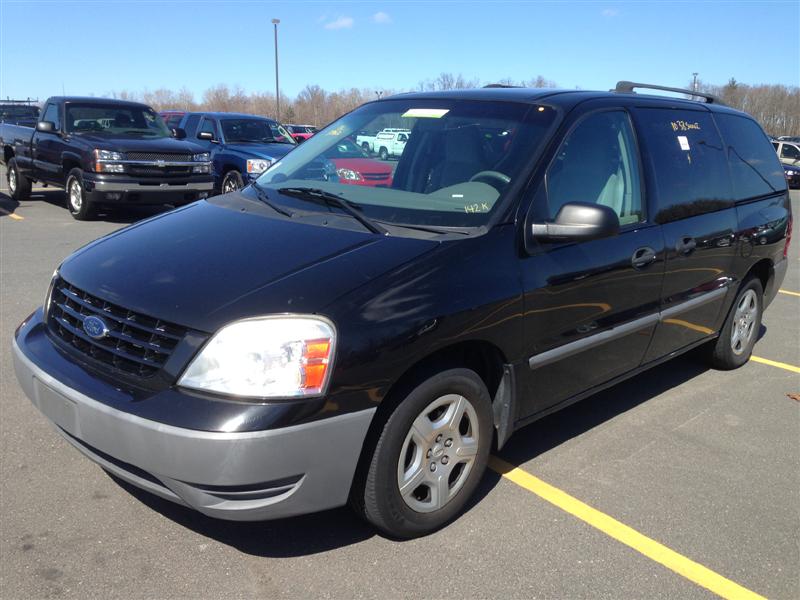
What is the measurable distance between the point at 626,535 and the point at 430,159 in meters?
2.10

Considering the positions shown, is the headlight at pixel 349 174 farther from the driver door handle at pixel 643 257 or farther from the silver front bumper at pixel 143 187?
the silver front bumper at pixel 143 187

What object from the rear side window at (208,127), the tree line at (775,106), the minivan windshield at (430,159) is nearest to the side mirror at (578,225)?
the minivan windshield at (430,159)

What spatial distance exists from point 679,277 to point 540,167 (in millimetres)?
1409

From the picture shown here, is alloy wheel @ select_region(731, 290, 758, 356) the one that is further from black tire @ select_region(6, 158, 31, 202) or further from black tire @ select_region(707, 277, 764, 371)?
black tire @ select_region(6, 158, 31, 202)

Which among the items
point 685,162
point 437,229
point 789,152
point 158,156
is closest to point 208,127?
point 158,156

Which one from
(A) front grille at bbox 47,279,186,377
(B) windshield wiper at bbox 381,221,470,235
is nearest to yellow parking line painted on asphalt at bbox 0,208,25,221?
(A) front grille at bbox 47,279,186,377

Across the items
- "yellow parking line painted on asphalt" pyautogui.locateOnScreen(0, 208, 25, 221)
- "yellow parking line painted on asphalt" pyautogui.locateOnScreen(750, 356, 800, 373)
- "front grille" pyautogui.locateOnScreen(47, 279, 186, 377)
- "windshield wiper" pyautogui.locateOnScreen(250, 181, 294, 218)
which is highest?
"windshield wiper" pyautogui.locateOnScreen(250, 181, 294, 218)

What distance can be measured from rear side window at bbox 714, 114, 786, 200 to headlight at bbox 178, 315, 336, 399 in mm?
3651

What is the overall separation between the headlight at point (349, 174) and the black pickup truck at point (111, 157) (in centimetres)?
827

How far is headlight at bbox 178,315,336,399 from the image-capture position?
2516mm

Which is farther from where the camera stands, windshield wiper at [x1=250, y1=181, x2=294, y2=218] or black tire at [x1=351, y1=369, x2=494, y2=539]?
windshield wiper at [x1=250, y1=181, x2=294, y2=218]

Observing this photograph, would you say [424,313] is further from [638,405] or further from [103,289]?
[638,405]

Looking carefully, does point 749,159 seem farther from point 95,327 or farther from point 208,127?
point 208,127

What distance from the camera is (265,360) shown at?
8.31ft
